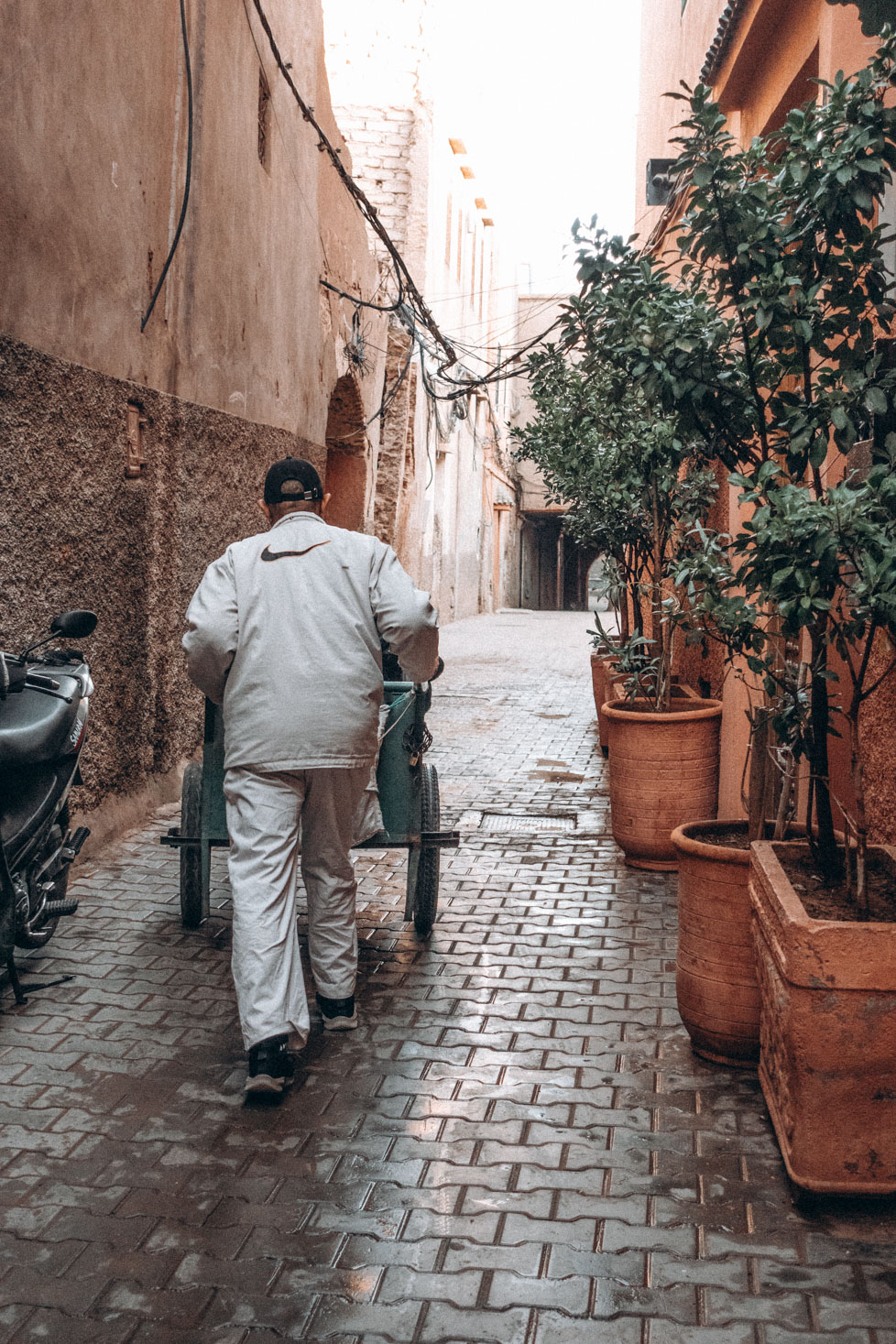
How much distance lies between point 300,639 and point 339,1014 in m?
1.23

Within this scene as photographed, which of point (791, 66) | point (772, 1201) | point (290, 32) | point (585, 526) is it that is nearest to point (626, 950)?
point (772, 1201)

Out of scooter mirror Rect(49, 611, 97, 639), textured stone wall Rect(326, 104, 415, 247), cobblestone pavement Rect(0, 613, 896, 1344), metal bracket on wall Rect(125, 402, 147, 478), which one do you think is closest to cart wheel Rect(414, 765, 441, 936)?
cobblestone pavement Rect(0, 613, 896, 1344)

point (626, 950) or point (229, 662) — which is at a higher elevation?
point (229, 662)

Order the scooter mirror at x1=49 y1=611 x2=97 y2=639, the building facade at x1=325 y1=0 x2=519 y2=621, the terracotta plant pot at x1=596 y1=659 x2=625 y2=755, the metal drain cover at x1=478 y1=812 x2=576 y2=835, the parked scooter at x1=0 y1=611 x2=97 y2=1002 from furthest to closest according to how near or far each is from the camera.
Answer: the building facade at x1=325 y1=0 x2=519 y2=621 < the terracotta plant pot at x1=596 y1=659 x2=625 y2=755 < the metal drain cover at x1=478 y1=812 x2=576 y2=835 < the scooter mirror at x1=49 y1=611 x2=97 y2=639 < the parked scooter at x1=0 y1=611 x2=97 y2=1002

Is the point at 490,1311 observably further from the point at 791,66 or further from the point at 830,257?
the point at 791,66

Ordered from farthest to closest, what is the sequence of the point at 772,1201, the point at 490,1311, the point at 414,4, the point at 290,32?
the point at 414,4
the point at 290,32
the point at 772,1201
the point at 490,1311

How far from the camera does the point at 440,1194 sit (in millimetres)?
2914

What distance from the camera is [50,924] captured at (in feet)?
14.5

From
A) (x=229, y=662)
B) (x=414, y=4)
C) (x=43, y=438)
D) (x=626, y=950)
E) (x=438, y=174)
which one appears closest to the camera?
(x=229, y=662)

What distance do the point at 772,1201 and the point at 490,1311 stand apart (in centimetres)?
80

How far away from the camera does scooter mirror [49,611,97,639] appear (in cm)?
436

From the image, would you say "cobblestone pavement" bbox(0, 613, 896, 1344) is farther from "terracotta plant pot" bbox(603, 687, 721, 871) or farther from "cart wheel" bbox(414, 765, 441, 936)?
"terracotta plant pot" bbox(603, 687, 721, 871)

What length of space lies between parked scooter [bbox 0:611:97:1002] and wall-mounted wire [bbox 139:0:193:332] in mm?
2727

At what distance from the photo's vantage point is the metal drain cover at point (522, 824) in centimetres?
688
